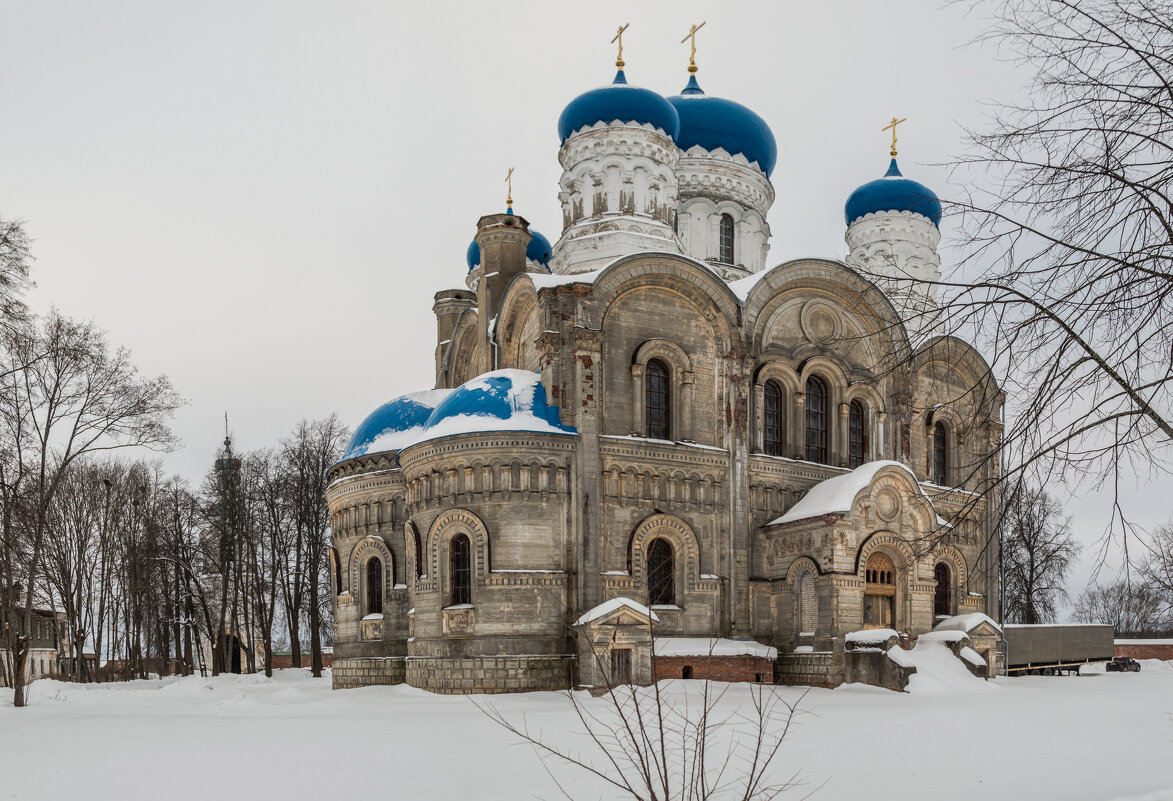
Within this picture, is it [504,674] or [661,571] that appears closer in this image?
[504,674]

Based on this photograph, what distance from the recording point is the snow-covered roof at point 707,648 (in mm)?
20531

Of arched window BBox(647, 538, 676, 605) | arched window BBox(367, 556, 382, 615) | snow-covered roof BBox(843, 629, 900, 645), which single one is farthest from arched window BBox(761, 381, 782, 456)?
arched window BBox(367, 556, 382, 615)

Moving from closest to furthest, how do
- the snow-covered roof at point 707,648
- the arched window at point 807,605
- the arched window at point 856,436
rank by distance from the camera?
the snow-covered roof at point 707,648 → the arched window at point 807,605 → the arched window at point 856,436

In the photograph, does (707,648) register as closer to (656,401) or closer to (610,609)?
(610,609)

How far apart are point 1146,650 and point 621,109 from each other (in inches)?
1157

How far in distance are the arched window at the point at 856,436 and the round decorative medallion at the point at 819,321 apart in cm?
200

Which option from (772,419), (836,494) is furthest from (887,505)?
(772,419)

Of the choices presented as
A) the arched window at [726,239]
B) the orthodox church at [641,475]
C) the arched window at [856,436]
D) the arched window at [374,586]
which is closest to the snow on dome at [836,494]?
the orthodox church at [641,475]

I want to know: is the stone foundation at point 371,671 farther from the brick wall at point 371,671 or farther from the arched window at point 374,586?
the arched window at point 374,586

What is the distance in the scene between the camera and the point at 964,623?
23.2 meters

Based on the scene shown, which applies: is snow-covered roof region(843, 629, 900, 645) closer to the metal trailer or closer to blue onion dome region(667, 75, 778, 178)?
the metal trailer

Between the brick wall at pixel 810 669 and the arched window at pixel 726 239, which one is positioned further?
the arched window at pixel 726 239

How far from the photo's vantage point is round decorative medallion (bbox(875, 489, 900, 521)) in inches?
860

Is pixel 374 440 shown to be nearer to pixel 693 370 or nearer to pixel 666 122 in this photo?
pixel 693 370
